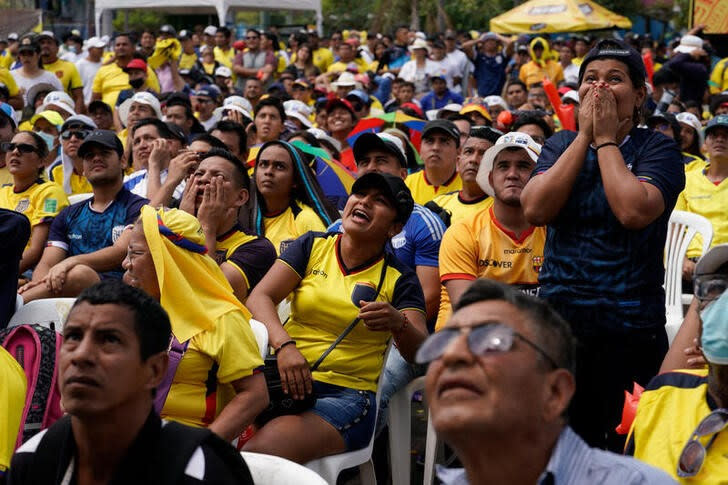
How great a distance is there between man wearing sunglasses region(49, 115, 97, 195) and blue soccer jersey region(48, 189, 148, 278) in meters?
2.03

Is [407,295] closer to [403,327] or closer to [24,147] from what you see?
[403,327]

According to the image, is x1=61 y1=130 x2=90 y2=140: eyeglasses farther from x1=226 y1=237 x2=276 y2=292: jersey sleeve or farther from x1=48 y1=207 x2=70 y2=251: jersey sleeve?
x1=226 y1=237 x2=276 y2=292: jersey sleeve

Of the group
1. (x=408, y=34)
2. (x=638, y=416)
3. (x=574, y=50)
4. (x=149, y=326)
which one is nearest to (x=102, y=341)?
(x=149, y=326)

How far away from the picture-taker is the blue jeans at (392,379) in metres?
4.70

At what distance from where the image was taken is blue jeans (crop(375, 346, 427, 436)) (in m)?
4.70

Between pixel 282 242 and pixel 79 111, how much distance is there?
813cm

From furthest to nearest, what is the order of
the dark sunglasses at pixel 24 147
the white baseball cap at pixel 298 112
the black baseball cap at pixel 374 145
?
1. the white baseball cap at pixel 298 112
2. the dark sunglasses at pixel 24 147
3. the black baseball cap at pixel 374 145

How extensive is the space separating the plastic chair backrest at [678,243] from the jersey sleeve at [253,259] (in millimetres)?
2469

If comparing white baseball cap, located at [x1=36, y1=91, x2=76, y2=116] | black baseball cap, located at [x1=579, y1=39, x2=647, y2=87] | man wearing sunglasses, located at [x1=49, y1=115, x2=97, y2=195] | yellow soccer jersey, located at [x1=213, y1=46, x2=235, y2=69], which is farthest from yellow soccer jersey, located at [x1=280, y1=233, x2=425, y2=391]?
yellow soccer jersey, located at [x1=213, y1=46, x2=235, y2=69]

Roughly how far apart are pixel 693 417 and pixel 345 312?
5.87 feet

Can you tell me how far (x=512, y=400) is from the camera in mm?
2066

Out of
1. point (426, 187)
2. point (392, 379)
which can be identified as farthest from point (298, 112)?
point (392, 379)

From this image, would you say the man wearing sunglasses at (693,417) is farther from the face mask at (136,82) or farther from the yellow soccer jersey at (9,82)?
the yellow soccer jersey at (9,82)

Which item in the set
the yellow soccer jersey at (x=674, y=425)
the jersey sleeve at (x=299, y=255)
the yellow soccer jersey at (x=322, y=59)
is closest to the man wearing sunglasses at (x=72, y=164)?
the jersey sleeve at (x=299, y=255)
